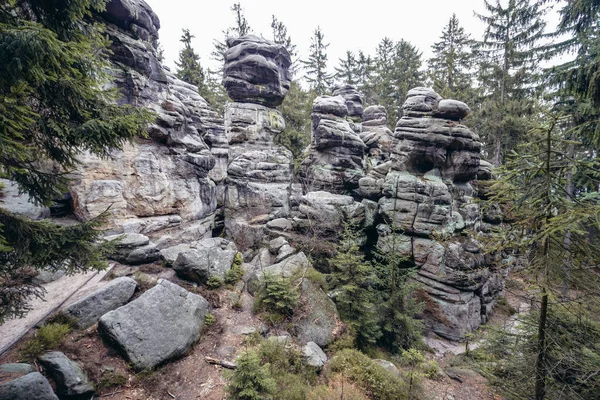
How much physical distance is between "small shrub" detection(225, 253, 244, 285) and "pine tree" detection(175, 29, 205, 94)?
22628mm

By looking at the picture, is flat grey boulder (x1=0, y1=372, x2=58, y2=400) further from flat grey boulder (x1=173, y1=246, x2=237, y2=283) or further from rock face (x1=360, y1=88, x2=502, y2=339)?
rock face (x1=360, y1=88, x2=502, y2=339)

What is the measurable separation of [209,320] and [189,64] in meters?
27.0

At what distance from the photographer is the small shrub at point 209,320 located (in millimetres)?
7581

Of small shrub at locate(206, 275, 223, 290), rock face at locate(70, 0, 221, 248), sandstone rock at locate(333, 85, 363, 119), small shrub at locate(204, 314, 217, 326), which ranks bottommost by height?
small shrub at locate(204, 314, 217, 326)

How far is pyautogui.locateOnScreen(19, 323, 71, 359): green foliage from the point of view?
4.94 m

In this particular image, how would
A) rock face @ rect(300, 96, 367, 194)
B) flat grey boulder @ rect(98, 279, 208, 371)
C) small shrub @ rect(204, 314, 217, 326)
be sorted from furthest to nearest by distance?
rock face @ rect(300, 96, 367, 194) → small shrub @ rect(204, 314, 217, 326) → flat grey boulder @ rect(98, 279, 208, 371)

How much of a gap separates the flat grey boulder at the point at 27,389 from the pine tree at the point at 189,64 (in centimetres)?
2728

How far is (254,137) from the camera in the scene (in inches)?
788

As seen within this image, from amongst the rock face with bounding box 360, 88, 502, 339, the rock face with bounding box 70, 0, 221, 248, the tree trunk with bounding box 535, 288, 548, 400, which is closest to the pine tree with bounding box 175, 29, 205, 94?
the rock face with bounding box 70, 0, 221, 248

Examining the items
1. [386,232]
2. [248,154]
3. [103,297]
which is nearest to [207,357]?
[103,297]

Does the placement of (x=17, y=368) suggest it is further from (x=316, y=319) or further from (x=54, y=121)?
(x=316, y=319)

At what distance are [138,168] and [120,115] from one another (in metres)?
7.33

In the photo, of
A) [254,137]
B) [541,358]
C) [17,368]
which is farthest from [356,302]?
[254,137]

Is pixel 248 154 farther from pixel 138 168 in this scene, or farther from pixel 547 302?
pixel 547 302
